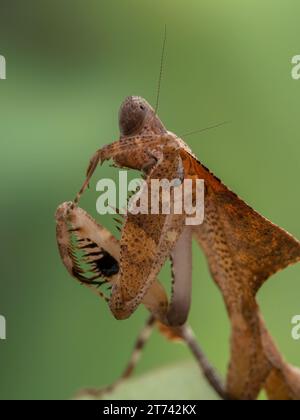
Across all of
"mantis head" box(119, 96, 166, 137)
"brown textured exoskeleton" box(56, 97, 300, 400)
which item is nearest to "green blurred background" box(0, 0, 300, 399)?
"brown textured exoskeleton" box(56, 97, 300, 400)

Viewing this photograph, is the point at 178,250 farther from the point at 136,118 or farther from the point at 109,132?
the point at 109,132

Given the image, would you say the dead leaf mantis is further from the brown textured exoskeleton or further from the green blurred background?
the green blurred background

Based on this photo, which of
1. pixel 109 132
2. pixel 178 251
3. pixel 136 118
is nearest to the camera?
pixel 136 118

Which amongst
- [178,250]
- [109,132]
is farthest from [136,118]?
[109,132]

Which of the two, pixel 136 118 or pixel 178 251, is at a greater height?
pixel 136 118

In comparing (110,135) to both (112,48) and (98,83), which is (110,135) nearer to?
(98,83)
